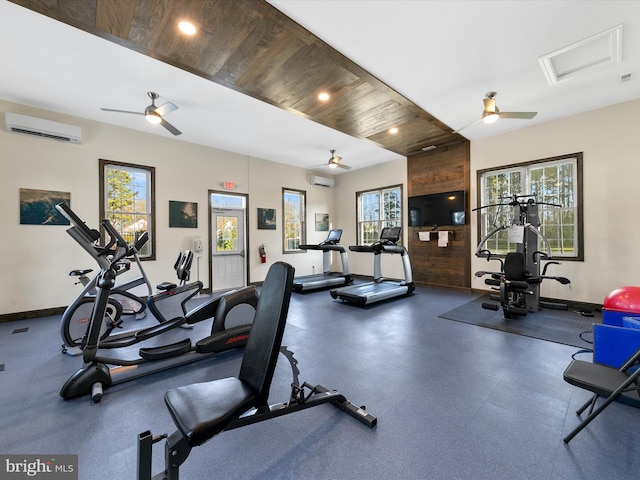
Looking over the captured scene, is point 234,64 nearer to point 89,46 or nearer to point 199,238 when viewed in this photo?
point 89,46

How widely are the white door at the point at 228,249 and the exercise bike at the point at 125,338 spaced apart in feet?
11.4

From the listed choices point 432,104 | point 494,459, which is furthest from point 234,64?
point 494,459

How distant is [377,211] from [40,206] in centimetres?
743

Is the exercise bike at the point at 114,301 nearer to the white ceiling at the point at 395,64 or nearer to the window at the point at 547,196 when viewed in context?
the white ceiling at the point at 395,64

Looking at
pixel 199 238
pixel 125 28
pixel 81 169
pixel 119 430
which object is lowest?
pixel 119 430

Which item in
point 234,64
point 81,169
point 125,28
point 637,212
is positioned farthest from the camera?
point 81,169

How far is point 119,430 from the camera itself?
6.03 feet

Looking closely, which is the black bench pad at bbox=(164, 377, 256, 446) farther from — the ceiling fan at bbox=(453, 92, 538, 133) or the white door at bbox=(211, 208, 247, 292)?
the white door at bbox=(211, 208, 247, 292)

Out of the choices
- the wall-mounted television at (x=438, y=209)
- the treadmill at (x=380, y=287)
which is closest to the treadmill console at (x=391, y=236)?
the treadmill at (x=380, y=287)

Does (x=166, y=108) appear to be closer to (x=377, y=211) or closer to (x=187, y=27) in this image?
(x=187, y=27)

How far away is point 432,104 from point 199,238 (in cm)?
539

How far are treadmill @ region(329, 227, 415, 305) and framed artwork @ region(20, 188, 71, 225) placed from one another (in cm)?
505

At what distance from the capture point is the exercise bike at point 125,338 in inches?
90.5

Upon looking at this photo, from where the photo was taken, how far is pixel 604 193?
14.9 feet
